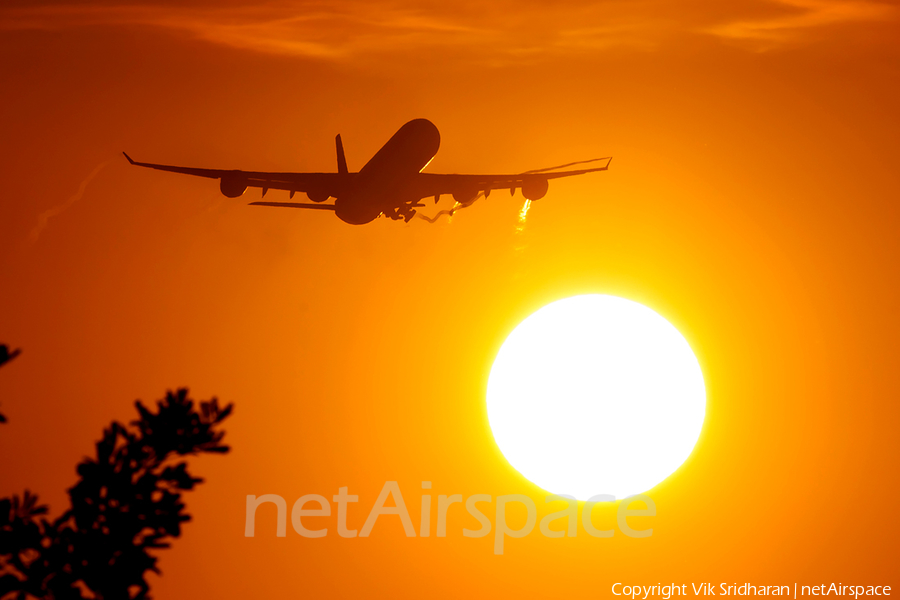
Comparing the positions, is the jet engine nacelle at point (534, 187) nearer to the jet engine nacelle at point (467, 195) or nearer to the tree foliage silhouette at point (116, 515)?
the jet engine nacelle at point (467, 195)

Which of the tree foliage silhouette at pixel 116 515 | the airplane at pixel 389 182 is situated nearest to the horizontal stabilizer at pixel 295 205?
the airplane at pixel 389 182

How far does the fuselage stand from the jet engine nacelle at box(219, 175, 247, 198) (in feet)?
18.0

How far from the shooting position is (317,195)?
69562mm

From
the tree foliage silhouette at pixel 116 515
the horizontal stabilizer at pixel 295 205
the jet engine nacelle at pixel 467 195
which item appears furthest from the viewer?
the jet engine nacelle at pixel 467 195

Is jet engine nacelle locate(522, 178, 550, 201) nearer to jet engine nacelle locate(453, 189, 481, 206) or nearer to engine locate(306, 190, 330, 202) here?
jet engine nacelle locate(453, 189, 481, 206)

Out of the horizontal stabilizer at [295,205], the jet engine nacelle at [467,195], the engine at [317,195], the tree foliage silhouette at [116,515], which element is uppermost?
the jet engine nacelle at [467,195]

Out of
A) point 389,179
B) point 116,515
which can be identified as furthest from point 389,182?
point 116,515

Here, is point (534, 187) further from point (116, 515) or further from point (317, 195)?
point (116, 515)

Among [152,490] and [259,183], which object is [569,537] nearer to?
[259,183]

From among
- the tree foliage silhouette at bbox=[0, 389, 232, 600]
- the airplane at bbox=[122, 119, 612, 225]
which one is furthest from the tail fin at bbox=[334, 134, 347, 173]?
the tree foliage silhouette at bbox=[0, 389, 232, 600]

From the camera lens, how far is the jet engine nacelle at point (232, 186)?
65.9 m

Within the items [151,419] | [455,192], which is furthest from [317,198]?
[151,419]

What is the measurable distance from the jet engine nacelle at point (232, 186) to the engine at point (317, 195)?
481 centimetres

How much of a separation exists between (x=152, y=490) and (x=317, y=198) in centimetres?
5159
